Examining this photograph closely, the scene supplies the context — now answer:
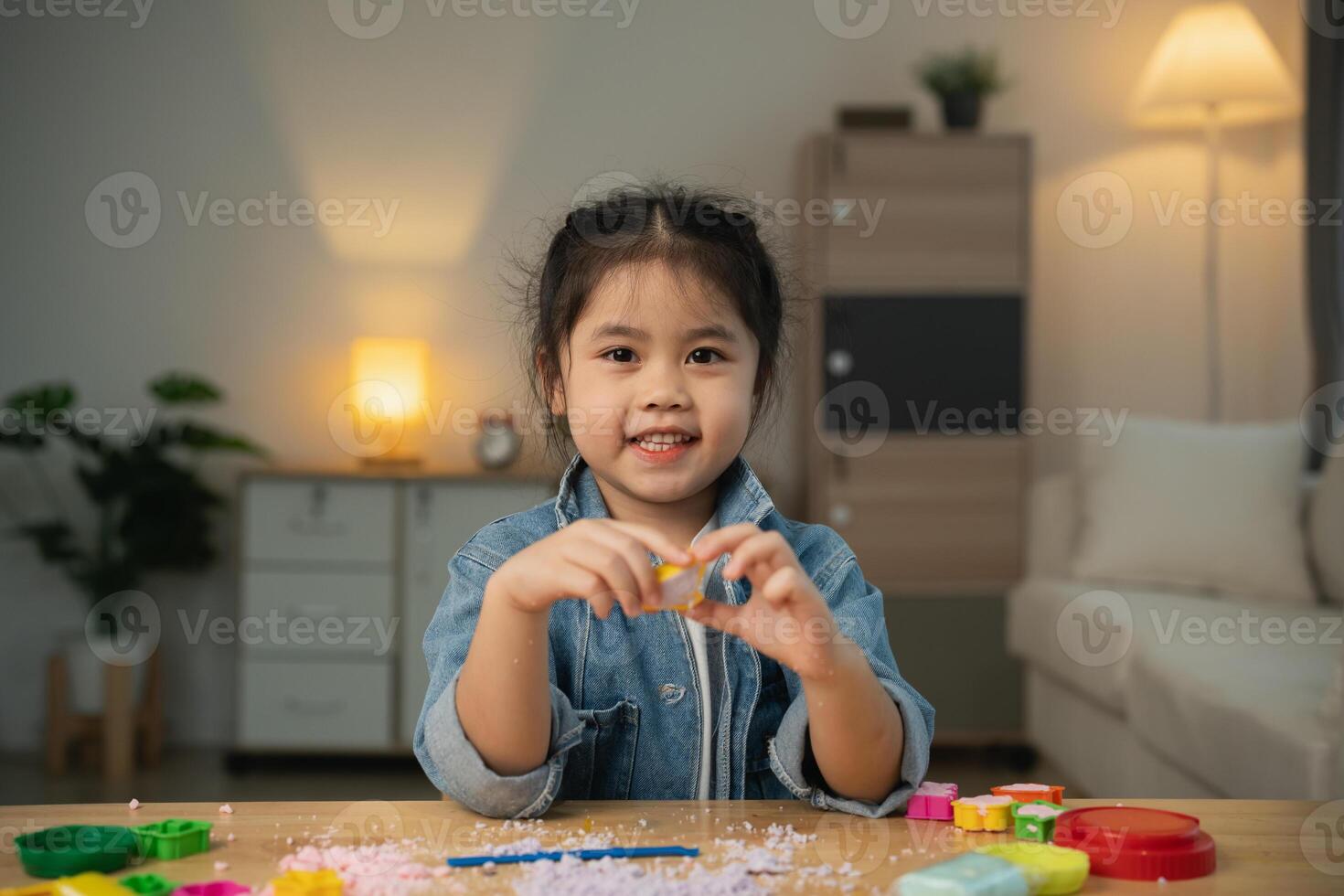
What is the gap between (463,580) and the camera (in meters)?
1.10

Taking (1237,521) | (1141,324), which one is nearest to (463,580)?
(1237,521)

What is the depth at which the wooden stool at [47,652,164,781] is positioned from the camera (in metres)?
3.74

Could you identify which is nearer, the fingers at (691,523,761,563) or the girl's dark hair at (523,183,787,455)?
the fingers at (691,523,761,563)

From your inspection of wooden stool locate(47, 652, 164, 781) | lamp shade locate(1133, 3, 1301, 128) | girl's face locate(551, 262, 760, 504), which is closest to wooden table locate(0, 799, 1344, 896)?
girl's face locate(551, 262, 760, 504)

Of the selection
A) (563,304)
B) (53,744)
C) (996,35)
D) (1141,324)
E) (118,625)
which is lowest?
(53,744)

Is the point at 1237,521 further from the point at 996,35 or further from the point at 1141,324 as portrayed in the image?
the point at 996,35

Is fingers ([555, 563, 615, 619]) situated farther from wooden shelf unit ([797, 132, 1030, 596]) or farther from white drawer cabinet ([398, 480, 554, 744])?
wooden shelf unit ([797, 132, 1030, 596])

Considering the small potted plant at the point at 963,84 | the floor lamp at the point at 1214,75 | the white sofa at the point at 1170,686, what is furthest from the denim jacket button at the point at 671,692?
the floor lamp at the point at 1214,75

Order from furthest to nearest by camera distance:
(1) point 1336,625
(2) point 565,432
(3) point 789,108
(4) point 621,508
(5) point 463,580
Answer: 1. (3) point 789,108
2. (1) point 1336,625
3. (2) point 565,432
4. (4) point 621,508
5. (5) point 463,580

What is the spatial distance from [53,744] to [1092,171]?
3650 mm

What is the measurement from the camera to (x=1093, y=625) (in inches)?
125

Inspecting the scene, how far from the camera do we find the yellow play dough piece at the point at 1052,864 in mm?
713

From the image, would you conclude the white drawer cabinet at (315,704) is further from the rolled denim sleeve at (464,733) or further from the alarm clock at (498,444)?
the rolled denim sleeve at (464,733)

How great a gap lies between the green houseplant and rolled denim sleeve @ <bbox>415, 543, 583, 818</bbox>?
279cm
